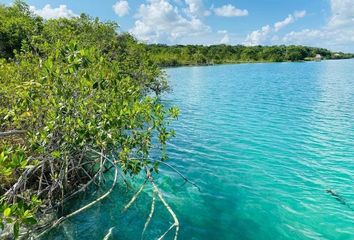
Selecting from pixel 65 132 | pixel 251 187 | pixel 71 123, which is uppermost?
pixel 71 123

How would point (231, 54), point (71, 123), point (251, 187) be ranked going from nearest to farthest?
point (71, 123)
point (251, 187)
point (231, 54)

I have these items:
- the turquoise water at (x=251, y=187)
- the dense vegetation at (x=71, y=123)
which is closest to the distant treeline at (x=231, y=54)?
the turquoise water at (x=251, y=187)

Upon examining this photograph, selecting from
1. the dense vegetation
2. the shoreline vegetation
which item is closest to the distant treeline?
the shoreline vegetation

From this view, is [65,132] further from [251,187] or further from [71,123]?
[251,187]

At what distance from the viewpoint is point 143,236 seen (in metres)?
8.79

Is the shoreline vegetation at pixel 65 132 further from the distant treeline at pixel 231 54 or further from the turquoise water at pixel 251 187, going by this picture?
the distant treeline at pixel 231 54

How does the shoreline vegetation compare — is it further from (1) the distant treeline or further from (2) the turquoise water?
(1) the distant treeline

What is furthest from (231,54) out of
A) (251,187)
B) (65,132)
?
(65,132)

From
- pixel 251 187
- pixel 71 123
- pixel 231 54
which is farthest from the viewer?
pixel 231 54

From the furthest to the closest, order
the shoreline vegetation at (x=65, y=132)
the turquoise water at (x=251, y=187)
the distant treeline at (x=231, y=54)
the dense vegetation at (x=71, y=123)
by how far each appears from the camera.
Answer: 1. the distant treeline at (x=231, y=54)
2. the turquoise water at (x=251, y=187)
3. the dense vegetation at (x=71, y=123)
4. the shoreline vegetation at (x=65, y=132)

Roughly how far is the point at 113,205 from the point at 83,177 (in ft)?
4.81

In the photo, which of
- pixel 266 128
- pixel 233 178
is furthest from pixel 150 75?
pixel 233 178

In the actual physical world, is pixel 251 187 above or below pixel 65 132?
below

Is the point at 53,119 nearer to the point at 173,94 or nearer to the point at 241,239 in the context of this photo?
the point at 241,239
